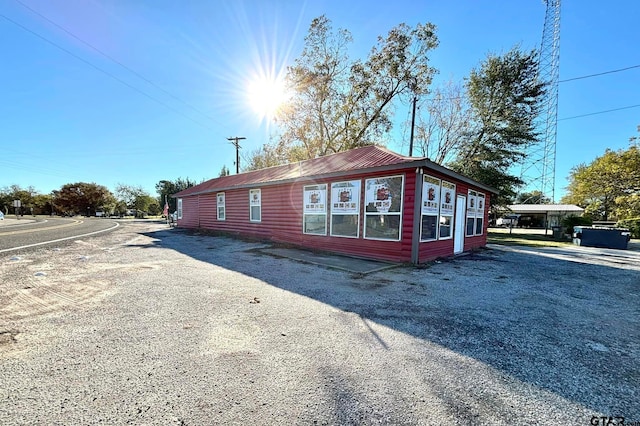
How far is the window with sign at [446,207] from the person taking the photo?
26.6 ft

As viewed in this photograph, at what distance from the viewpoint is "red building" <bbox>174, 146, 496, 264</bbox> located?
7.04 metres

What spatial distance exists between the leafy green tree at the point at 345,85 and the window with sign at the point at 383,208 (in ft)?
46.5

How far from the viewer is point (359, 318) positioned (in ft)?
11.2

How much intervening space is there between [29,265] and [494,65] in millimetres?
25504

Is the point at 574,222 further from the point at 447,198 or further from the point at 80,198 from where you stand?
the point at 80,198

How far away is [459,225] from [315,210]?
5106 millimetres

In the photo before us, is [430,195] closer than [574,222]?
Yes

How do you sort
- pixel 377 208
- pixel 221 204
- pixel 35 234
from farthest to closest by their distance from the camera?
pixel 221 204
pixel 35 234
pixel 377 208

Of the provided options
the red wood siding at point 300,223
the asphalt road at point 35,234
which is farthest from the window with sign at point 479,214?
the asphalt road at point 35,234

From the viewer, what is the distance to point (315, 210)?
30.4 feet

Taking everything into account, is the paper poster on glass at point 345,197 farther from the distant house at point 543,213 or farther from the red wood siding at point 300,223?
the distant house at point 543,213

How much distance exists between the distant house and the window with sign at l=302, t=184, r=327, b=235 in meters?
30.8

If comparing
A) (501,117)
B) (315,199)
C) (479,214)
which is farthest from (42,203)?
(501,117)

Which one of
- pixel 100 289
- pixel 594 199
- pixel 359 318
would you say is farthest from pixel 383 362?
pixel 594 199
